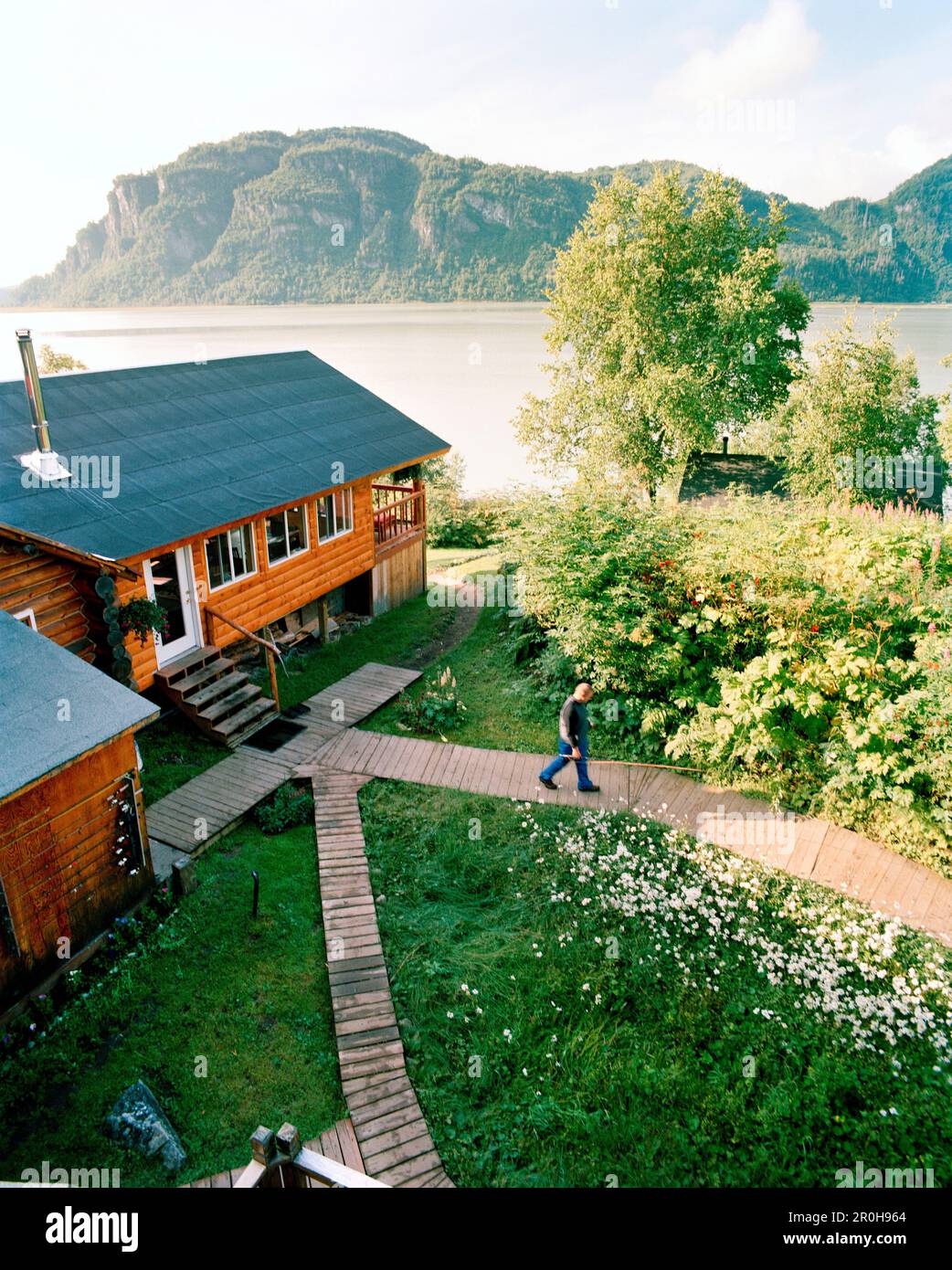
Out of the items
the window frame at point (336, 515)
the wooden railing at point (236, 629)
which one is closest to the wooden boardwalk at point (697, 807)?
the wooden railing at point (236, 629)

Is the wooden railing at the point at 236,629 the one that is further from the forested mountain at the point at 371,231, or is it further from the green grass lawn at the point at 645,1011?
the forested mountain at the point at 371,231

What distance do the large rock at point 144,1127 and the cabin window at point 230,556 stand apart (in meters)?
8.38

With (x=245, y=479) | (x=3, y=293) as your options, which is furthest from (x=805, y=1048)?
(x=3, y=293)

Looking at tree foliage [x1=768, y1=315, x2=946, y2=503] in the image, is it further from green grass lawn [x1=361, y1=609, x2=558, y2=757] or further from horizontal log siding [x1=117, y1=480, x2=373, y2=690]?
horizontal log siding [x1=117, y1=480, x2=373, y2=690]

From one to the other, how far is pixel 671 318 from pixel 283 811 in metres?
22.9

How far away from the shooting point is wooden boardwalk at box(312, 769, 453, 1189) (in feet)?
21.4

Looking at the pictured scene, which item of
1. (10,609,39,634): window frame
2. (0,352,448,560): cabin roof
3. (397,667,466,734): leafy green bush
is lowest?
(397,667,466,734): leafy green bush

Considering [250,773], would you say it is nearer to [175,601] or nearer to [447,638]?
[175,601]

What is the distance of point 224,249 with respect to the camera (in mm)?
87625

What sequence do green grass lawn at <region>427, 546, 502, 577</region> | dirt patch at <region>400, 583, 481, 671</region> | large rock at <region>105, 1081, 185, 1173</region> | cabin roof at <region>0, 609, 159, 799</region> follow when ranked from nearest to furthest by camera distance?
large rock at <region>105, 1081, 185, 1173</region> < cabin roof at <region>0, 609, 159, 799</region> < dirt patch at <region>400, 583, 481, 671</region> < green grass lawn at <region>427, 546, 502, 577</region>

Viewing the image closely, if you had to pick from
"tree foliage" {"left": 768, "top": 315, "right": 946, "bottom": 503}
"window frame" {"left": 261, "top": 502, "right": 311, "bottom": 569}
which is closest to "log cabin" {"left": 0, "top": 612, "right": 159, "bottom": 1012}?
"window frame" {"left": 261, "top": 502, "right": 311, "bottom": 569}

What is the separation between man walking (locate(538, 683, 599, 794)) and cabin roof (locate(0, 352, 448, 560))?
6.26 meters

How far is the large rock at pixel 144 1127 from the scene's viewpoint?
251 inches

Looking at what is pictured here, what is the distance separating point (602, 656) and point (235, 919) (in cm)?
745
